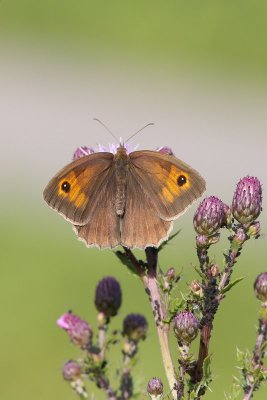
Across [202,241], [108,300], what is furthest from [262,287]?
[108,300]

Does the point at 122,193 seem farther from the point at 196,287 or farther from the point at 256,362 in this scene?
the point at 256,362

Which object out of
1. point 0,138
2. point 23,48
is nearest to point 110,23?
point 23,48

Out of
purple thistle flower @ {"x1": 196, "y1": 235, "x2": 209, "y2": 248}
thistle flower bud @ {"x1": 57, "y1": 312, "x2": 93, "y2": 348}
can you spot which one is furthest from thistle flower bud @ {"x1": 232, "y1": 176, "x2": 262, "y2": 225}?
thistle flower bud @ {"x1": 57, "y1": 312, "x2": 93, "y2": 348}

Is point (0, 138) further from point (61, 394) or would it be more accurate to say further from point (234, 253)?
point (234, 253)

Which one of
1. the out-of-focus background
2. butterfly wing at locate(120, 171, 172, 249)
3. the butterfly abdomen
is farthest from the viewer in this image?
the out-of-focus background

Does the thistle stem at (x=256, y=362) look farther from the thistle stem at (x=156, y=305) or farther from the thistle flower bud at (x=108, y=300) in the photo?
the thistle flower bud at (x=108, y=300)

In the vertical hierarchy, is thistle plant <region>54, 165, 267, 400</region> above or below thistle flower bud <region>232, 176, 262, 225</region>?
below

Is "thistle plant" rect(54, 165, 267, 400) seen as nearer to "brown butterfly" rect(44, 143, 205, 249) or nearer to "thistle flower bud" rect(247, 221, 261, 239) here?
"thistle flower bud" rect(247, 221, 261, 239)
